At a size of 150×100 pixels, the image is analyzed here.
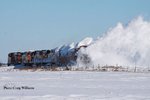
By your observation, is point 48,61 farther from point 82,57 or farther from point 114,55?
point 114,55

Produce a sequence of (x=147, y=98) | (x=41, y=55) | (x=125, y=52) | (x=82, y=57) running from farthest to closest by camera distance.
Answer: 1. (x=125, y=52)
2. (x=41, y=55)
3. (x=82, y=57)
4. (x=147, y=98)

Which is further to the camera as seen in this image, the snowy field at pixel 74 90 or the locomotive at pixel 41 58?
the locomotive at pixel 41 58

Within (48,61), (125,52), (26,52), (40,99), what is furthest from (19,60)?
(40,99)

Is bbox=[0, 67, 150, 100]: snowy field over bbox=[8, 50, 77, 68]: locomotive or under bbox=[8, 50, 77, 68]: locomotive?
under

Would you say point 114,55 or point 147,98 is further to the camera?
point 114,55

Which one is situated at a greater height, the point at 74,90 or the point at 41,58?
A: the point at 41,58

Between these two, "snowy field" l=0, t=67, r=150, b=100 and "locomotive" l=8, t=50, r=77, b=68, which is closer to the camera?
"snowy field" l=0, t=67, r=150, b=100

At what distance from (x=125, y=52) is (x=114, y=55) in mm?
2793

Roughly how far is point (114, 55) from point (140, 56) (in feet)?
19.3

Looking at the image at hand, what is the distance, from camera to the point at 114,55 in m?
97.8

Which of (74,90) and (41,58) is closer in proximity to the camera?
(74,90)

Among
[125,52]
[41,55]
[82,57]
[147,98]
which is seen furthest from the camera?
[125,52]

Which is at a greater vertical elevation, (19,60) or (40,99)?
(19,60)

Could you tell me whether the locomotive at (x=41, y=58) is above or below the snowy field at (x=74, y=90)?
above
